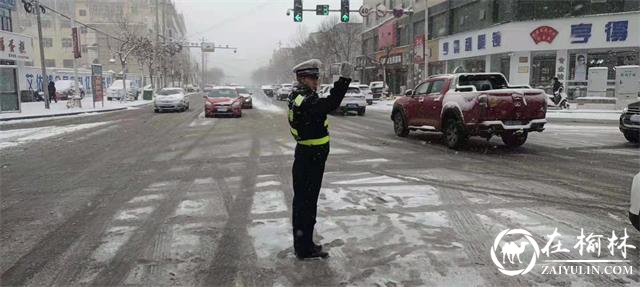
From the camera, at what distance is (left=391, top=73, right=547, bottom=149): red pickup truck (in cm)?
1047

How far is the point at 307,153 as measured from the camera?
4.39m

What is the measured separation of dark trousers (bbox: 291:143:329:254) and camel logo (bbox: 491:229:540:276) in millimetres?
1658

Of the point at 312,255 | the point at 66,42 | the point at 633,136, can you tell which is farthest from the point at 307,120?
the point at 66,42

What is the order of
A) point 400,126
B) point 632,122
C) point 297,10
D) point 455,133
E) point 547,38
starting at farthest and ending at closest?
1. point 547,38
2. point 297,10
3. point 400,126
4. point 632,122
5. point 455,133

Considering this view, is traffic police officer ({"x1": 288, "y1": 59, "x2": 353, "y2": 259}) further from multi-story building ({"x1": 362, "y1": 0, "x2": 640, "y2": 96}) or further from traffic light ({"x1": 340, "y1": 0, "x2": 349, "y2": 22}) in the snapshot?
multi-story building ({"x1": 362, "y1": 0, "x2": 640, "y2": 96})

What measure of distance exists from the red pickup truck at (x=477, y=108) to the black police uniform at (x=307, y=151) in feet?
23.0

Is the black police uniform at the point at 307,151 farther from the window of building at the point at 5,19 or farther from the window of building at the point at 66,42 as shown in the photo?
the window of building at the point at 66,42

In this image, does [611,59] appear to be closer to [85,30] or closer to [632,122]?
[632,122]

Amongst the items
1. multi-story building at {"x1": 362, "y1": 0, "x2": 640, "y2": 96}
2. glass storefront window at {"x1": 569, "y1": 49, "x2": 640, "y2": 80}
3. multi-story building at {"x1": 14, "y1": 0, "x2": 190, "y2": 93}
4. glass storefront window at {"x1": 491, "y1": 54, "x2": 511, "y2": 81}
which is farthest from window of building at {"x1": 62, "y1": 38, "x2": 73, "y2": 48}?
glass storefront window at {"x1": 569, "y1": 49, "x2": 640, "y2": 80}

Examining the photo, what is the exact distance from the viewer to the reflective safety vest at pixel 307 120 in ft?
14.0

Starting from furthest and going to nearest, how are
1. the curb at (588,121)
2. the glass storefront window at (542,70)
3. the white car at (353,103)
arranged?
the glass storefront window at (542,70) → the white car at (353,103) → the curb at (588,121)

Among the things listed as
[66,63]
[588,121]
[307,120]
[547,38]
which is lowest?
[588,121]

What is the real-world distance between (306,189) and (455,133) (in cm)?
756

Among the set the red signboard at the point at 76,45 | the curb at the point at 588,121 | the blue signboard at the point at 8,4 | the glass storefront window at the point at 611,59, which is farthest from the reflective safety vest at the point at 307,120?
the red signboard at the point at 76,45
